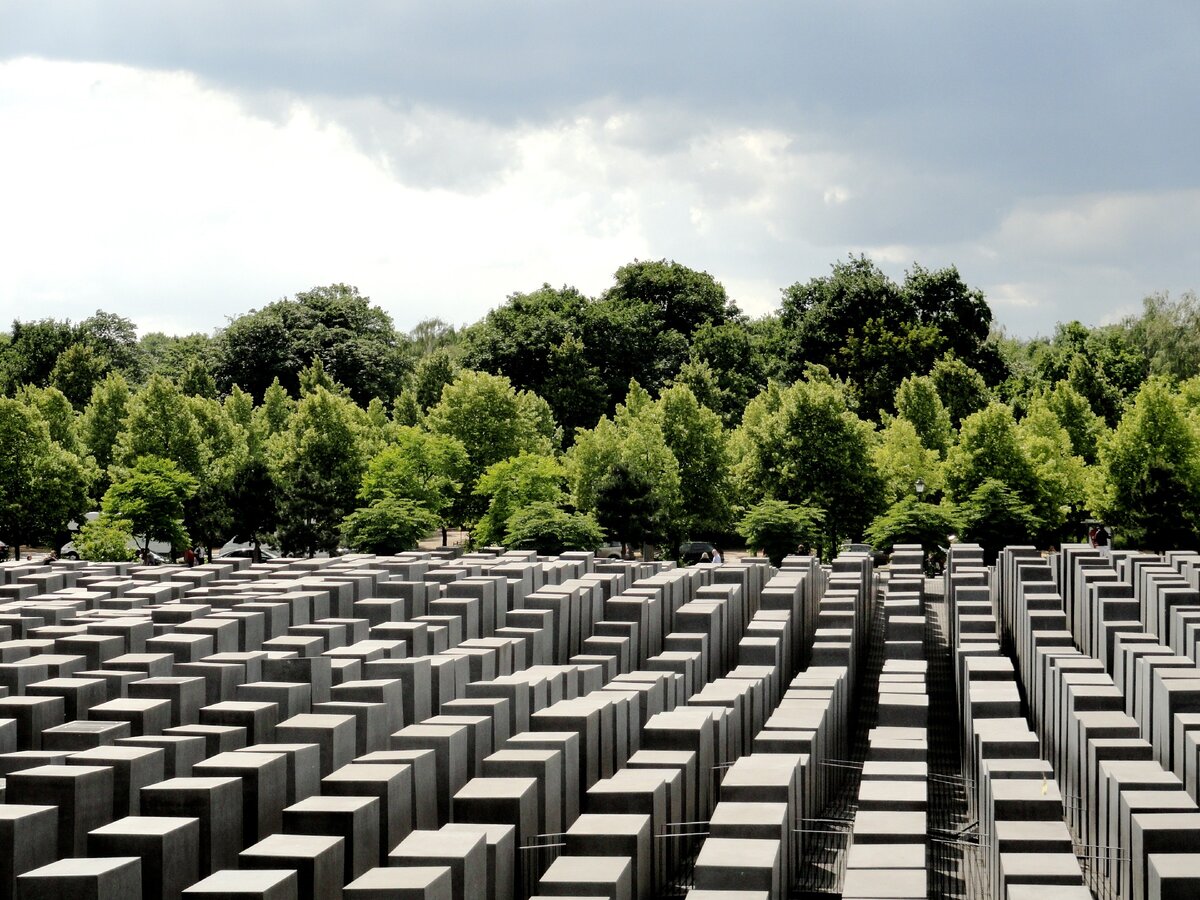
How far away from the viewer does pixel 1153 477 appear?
45.5m

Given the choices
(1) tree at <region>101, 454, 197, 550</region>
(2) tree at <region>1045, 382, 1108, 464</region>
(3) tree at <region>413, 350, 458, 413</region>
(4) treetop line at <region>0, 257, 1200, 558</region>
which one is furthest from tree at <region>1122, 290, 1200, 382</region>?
(1) tree at <region>101, 454, 197, 550</region>

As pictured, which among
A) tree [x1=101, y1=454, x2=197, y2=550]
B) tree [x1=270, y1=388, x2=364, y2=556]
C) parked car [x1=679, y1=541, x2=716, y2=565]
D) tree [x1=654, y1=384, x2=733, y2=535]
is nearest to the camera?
tree [x1=101, y1=454, x2=197, y2=550]

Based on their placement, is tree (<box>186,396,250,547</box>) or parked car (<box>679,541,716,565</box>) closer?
parked car (<box>679,541,716,565</box>)

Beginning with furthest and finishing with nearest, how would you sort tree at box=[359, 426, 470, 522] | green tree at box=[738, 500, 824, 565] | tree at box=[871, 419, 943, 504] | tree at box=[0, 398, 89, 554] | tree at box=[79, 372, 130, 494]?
tree at box=[79, 372, 130, 494] → tree at box=[871, 419, 943, 504] → tree at box=[0, 398, 89, 554] → tree at box=[359, 426, 470, 522] → green tree at box=[738, 500, 824, 565]

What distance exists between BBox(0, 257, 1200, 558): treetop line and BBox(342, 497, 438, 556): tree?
9 centimetres

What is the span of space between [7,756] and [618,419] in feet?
131

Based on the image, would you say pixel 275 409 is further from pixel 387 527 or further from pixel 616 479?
pixel 616 479

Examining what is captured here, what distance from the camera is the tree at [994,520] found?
43.8 metres

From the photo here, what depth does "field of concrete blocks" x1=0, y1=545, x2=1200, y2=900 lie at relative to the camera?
12.8 metres

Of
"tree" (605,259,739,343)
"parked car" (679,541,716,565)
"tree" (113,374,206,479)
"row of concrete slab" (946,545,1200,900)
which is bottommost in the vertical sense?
"row of concrete slab" (946,545,1200,900)

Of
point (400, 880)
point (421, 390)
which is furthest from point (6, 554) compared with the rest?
point (400, 880)

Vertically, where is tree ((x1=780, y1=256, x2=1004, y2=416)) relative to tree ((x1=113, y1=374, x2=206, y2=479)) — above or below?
above

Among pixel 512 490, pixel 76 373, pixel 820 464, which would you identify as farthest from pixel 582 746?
pixel 76 373

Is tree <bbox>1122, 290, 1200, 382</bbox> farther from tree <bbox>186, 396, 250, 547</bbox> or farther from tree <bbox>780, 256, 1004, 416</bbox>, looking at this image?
tree <bbox>186, 396, 250, 547</bbox>
